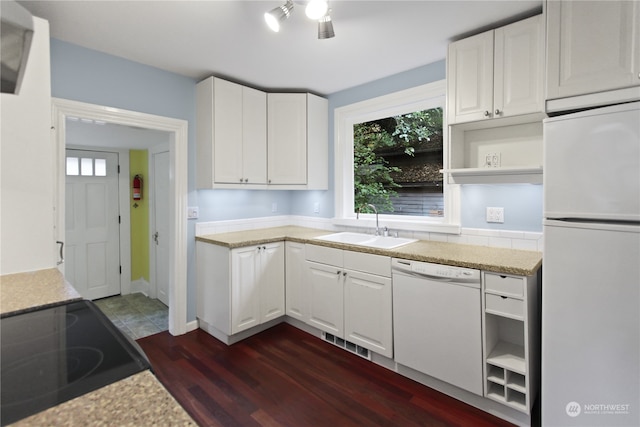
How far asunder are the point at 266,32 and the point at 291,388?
7.94 feet

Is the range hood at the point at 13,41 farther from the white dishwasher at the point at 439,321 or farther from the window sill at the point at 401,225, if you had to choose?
the window sill at the point at 401,225

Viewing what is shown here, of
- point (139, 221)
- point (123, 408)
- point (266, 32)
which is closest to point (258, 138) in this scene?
point (266, 32)

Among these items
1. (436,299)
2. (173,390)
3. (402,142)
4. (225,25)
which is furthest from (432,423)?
(225,25)

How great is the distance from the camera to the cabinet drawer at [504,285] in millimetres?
1737

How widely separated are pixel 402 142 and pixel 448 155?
0.76 m

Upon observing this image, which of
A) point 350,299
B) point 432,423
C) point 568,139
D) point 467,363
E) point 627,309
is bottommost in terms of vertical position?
point 432,423

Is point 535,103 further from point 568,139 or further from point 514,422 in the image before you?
point 514,422

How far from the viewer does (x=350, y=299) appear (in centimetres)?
254

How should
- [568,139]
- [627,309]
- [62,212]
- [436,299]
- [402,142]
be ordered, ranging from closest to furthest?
[627,309] < [568,139] < [436,299] < [62,212] < [402,142]

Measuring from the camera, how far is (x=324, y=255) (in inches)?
107

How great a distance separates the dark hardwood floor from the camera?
1883mm

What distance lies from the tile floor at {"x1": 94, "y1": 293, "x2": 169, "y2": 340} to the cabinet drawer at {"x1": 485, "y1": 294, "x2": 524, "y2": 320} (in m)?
2.88

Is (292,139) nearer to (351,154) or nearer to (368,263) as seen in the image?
(351,154)

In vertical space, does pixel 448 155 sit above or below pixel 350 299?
above
